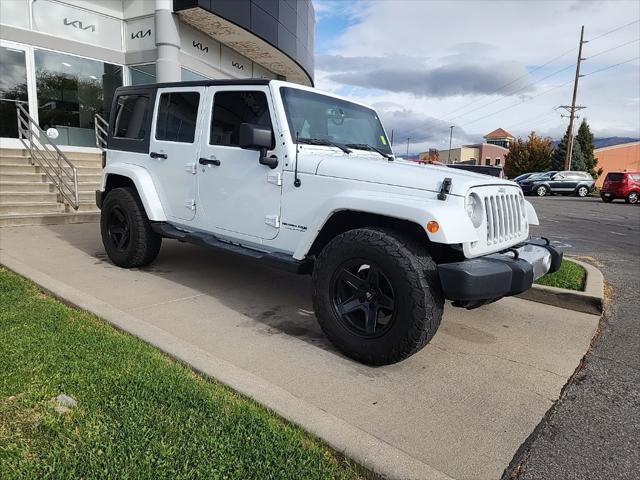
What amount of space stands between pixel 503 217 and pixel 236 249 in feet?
7.44

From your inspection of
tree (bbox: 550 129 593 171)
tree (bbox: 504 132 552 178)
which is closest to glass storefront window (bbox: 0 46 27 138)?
tree (bbox: 550 129 593 171)

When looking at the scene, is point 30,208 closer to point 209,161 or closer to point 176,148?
point 176,148

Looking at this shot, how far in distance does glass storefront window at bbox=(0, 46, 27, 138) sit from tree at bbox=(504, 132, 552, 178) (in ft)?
160

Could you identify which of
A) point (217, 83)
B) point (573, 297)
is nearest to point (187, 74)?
point (217, 83)

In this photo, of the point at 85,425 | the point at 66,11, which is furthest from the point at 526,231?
the point at 66,11

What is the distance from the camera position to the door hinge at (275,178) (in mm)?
3848

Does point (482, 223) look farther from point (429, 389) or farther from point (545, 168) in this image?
point (545, 168)

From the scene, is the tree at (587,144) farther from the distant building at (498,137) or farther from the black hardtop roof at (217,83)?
the black hardtop roof at (217,83)

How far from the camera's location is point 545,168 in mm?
51344

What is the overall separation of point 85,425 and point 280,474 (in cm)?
102

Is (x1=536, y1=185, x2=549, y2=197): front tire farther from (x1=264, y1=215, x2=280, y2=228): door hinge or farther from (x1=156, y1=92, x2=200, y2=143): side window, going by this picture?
(x1=264, y1=215, x2=280, y2=228): door hinge

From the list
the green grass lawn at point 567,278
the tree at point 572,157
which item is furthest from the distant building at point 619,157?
the green grass lawn at point 567,278

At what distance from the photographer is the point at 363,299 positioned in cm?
326

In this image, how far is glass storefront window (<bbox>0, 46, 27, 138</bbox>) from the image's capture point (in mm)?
11516
